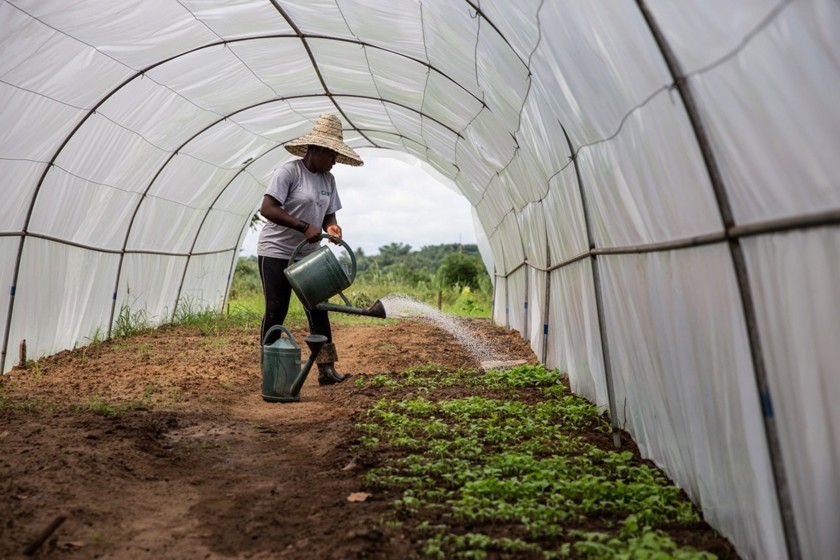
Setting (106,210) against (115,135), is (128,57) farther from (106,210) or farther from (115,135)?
(106,210)

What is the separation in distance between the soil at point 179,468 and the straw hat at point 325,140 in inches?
71.3

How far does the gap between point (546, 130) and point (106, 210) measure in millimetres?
5256

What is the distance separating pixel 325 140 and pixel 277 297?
1.20m

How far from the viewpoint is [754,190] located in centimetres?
236

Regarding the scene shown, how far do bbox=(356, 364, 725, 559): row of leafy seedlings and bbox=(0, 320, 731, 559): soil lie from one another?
0.52ft

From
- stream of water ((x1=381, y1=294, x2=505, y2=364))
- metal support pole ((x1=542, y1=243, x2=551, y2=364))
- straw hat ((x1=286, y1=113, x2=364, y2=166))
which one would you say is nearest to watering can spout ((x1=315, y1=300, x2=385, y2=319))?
straw hat ((x1=286, y1=113, x2=364, y2=166))

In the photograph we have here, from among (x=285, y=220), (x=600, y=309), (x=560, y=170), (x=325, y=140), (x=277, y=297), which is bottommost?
(x=600, y=309)

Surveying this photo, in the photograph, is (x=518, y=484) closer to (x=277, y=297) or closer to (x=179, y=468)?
(x=179, y=468)

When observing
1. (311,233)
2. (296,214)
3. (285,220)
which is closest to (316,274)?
(311,233)

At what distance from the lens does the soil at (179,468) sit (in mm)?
2848

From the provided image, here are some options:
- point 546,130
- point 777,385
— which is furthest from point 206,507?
point 546,130

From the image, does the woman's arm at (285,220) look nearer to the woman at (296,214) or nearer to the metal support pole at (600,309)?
the woman at (296,214)

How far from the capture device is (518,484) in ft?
11.0

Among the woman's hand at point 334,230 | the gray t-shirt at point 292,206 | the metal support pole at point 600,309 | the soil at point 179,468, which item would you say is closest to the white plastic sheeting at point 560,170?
the metal support pole at point 600,309
